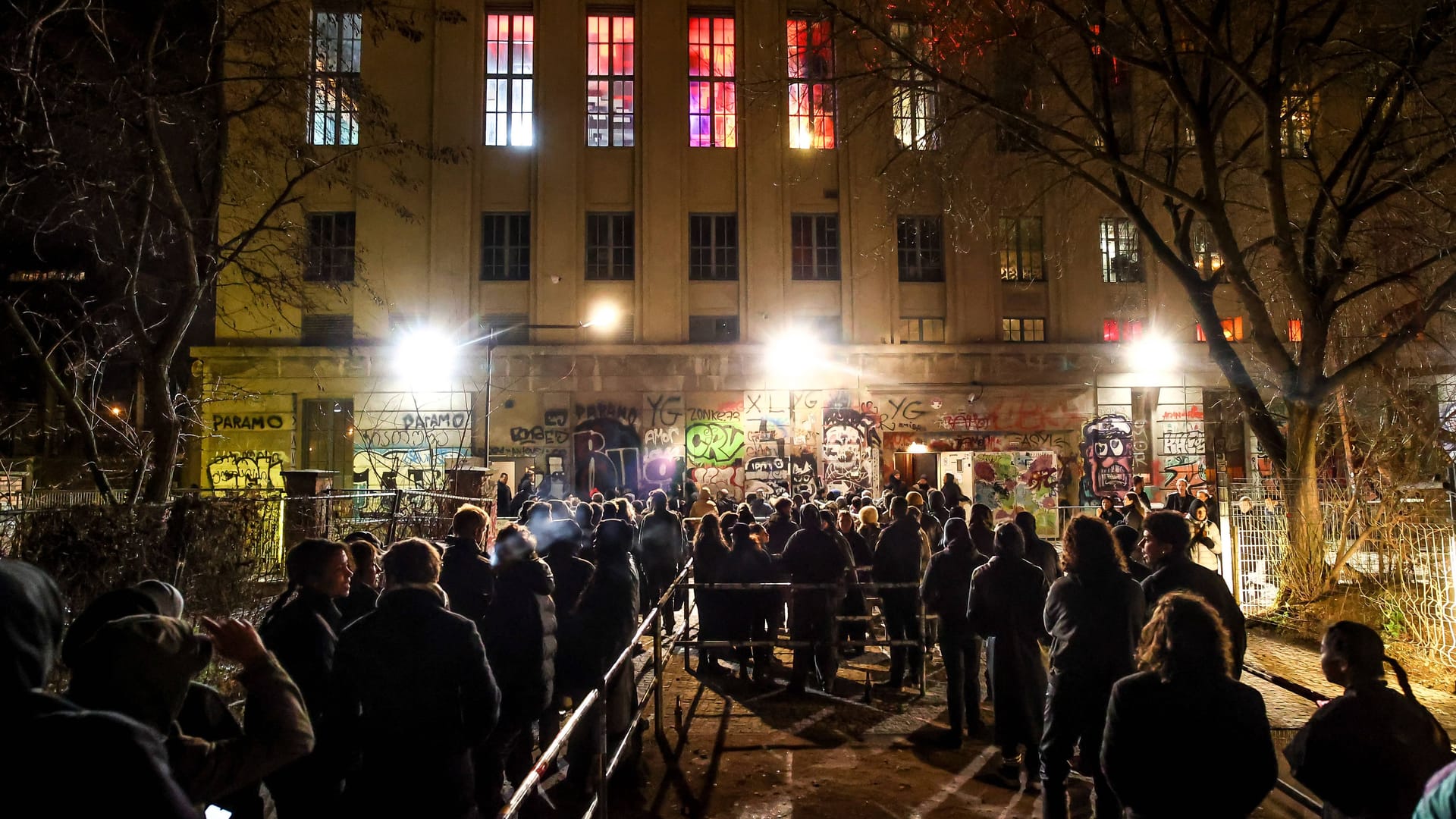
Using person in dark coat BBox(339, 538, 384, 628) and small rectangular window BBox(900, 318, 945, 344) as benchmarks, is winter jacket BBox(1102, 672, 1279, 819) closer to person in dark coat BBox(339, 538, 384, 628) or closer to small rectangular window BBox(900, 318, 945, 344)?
person in dark coat BBox(339, 538, 384, 628)

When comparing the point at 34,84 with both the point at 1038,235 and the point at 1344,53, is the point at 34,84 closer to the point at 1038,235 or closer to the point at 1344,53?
the point at 1344,53

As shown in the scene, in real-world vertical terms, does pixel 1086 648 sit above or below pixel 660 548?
above

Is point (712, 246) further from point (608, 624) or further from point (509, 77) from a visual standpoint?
point (608, 624)

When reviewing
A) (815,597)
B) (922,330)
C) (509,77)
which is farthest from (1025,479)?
(509,77)

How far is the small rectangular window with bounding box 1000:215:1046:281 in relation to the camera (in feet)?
90.4

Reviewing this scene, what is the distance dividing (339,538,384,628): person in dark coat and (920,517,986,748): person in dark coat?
474 cm

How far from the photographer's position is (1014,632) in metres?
6.02

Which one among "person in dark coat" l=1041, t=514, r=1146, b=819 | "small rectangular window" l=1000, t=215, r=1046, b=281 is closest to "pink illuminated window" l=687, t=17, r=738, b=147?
"small rectangular window" l=1000, t=215, r=1046, b=281

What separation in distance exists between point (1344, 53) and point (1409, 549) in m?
6.88

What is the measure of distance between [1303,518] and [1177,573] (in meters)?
8.33

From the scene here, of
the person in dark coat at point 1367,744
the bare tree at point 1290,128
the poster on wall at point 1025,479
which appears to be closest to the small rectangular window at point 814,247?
the poster on wall at point 1025,479

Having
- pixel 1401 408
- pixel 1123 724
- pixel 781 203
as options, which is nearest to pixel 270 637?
pixel 1123 724

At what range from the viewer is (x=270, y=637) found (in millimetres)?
3934

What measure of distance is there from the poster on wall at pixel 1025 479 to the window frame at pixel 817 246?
32.3 feet
